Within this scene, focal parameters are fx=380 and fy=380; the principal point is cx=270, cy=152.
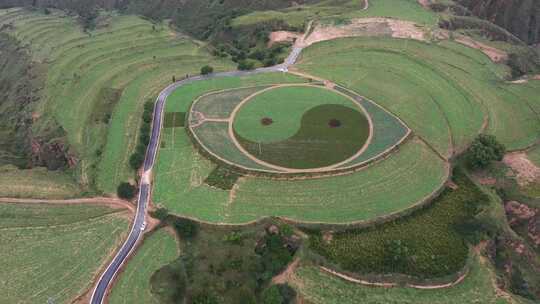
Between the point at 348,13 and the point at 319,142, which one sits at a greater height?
the point at 348,13

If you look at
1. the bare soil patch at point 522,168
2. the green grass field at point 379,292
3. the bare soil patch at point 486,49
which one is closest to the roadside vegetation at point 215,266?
the green grass field at point 379,292

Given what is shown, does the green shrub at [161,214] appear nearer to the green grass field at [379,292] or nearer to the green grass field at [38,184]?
the green grass field at [38,184]

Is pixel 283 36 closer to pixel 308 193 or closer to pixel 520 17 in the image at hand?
pixel 308 193

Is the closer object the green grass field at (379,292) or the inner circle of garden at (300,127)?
the green grass field at (379,292)

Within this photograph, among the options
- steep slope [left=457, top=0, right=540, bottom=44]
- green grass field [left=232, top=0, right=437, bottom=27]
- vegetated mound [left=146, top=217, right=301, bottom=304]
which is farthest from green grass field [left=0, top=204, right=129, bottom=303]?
steep slope [left=457, top=0, right=540, bottom=44]

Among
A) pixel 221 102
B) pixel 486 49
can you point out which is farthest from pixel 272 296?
pixel 486 49

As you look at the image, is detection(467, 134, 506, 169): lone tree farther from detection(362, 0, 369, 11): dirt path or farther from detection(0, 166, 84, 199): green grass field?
detection(362, 0, 369, 11): dirt path
